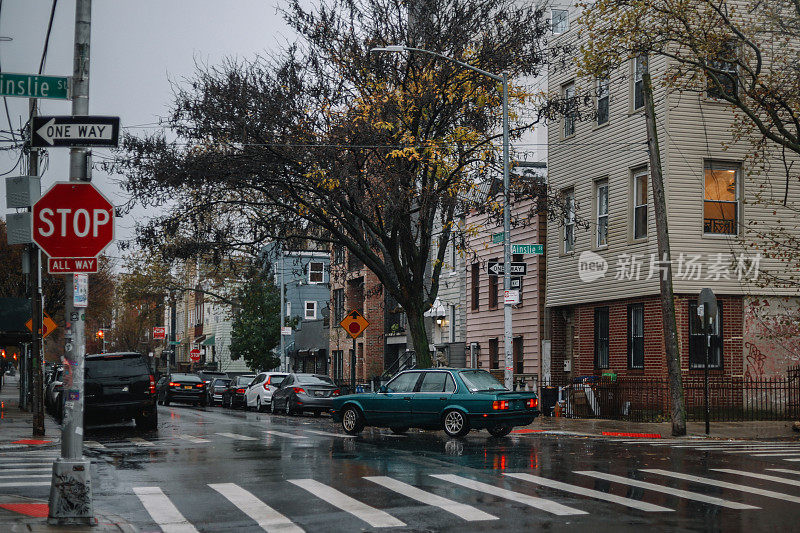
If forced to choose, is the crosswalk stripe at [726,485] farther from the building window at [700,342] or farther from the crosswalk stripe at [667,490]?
the building window at [700,342]

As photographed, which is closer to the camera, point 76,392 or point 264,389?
point 76,392

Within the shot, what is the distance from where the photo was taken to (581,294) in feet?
104

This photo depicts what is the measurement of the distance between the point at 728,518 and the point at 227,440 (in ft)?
44.5

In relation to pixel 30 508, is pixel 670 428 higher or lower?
lower

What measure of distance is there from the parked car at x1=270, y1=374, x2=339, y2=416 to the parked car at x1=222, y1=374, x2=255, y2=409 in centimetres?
863

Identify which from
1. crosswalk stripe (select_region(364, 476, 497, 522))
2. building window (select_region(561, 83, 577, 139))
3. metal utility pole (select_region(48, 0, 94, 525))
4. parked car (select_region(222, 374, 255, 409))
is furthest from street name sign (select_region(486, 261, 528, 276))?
parked car (select_region(222, 374, 255, 409))

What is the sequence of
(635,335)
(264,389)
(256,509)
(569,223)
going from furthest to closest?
(264,389)
(569,223)
(635,335)
(256,509)

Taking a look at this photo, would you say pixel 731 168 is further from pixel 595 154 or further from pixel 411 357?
pixel 411 357

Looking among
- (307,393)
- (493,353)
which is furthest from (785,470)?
(493,353)

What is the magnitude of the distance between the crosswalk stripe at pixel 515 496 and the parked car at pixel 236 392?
30638 millimetres

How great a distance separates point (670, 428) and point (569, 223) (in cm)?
971

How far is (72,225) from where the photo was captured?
10625mm

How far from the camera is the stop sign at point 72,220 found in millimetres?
10547

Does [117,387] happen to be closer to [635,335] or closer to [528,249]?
[528,249]
